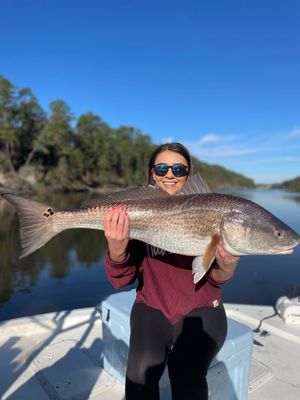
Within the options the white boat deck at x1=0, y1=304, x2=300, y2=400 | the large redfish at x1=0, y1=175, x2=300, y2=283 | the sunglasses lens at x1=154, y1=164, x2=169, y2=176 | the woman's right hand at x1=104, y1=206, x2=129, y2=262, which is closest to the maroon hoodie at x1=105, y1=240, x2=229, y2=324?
the woman's right hand at x1=104, y1=206, x2=129, y2=262

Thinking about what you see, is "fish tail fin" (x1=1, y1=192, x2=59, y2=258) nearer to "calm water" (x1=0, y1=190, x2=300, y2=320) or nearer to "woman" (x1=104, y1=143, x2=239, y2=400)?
"woman" (x1=104, y1=143, x2=239, y2=400)

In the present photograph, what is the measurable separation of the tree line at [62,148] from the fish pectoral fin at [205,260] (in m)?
42.7

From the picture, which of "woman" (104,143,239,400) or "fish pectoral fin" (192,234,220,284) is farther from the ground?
"fish pectoral fin" (192,234,220,284)

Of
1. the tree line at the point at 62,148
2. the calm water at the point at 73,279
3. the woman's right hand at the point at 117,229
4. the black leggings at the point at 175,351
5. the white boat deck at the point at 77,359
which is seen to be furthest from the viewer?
the tree line at the point at 62,148

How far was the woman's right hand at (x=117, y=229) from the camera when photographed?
2.87 meters

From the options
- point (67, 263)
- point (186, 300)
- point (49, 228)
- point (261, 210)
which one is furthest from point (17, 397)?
point (67, 263)

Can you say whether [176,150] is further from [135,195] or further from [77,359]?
[77,359]

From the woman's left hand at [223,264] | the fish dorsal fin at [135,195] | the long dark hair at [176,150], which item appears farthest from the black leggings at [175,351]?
the long dark hair at [176,150]

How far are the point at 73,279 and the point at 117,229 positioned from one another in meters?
10.1

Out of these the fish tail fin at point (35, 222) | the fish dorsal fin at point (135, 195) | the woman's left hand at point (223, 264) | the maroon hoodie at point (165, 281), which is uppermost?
the fish dorsal fin at point (135, 195)

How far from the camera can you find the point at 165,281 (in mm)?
3049

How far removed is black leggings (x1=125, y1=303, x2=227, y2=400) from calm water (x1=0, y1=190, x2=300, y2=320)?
7466mm

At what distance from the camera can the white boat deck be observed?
12.0 feet

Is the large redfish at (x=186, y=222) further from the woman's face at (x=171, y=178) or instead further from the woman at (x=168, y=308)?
the woman's face at (x=171, y=178)
